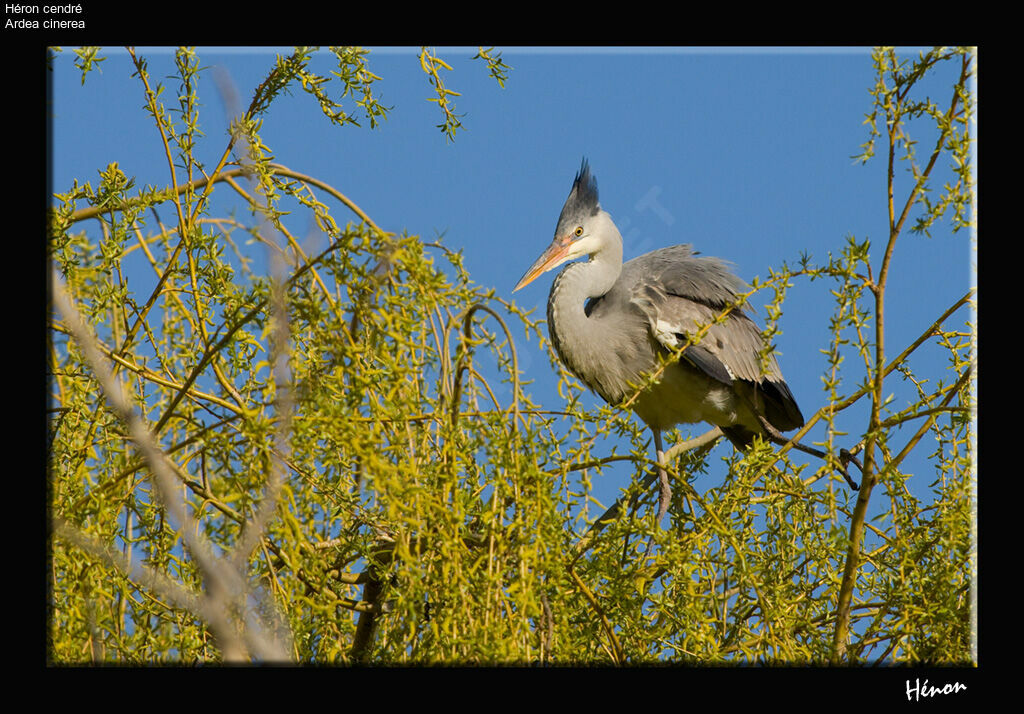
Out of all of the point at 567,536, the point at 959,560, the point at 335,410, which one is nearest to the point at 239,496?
the point at 335,410

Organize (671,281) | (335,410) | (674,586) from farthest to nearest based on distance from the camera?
(671,281) → (674,586) → (335,410)

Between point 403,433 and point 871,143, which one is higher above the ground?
point 871,143

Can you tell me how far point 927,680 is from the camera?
1.58 m

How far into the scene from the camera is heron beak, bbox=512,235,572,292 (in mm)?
3205

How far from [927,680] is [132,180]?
1.45m

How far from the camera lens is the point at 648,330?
10.7ft

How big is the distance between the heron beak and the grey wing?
24 centimetres

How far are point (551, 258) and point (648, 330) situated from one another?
358 mm

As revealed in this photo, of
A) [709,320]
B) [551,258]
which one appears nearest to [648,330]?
[709,320]

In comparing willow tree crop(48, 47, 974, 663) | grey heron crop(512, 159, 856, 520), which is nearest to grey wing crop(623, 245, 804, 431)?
grey heron crop(512, 159, 856, 520)

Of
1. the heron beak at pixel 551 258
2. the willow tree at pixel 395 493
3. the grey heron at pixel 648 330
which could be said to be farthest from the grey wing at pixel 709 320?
the willow tree at pixel 395 493

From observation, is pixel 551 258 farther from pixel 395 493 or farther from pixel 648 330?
pixel 395 493
